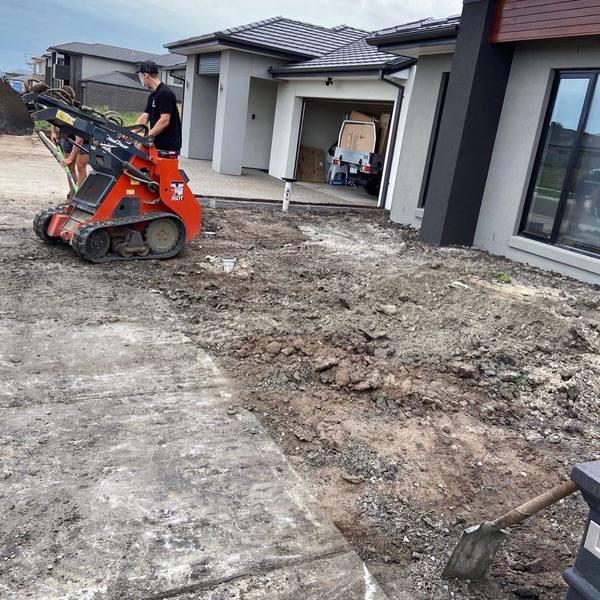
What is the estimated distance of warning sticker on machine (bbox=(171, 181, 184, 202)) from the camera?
6.90 meters

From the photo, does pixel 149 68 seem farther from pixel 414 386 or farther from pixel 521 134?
pixel 521 134

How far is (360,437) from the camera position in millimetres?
3570

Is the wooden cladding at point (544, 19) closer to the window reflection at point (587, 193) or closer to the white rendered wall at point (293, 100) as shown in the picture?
the window reflection at point (587, 193)

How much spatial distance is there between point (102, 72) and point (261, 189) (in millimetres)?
41405

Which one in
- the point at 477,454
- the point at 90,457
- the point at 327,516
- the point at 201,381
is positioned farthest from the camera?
the point at 201,381

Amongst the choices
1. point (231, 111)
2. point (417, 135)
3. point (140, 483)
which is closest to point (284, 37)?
point (231, 111)

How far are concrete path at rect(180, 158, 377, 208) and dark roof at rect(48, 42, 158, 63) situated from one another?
119 ft

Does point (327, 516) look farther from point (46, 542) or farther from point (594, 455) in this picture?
point (594, 455)

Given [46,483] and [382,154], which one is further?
[382,154]

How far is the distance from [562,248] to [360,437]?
5479mm

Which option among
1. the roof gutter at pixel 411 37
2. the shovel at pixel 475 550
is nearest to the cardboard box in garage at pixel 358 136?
the roof gutter at pixel 411 37

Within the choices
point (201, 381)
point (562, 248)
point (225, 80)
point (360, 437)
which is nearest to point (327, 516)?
point (360, 437)

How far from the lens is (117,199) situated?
21.2 ft

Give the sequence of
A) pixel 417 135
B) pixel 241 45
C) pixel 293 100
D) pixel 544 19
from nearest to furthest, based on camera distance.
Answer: pixel 544 19 → pixel 417 135 → pixel 241 45 → pixel 293 100
